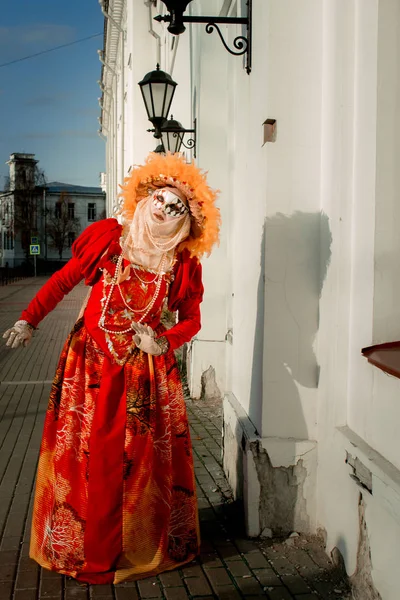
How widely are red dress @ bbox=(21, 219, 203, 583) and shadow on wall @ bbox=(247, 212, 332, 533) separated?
1.54 feet

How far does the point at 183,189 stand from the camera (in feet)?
11.0

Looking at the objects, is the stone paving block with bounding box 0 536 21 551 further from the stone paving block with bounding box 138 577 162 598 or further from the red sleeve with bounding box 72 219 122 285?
the red sleeve with bounding box 72 219 122 285

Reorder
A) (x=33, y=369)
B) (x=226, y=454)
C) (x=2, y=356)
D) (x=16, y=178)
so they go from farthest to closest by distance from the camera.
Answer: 1. (x=16, y=178)
2. (x=2, y=356)
3. (x=33, y=369)
4. (x=226, y=454)

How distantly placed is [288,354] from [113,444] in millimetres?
1119

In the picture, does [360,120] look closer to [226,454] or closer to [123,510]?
[123,510]

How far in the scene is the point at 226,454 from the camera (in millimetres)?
4703

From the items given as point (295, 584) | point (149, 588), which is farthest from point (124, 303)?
point (295, 584)

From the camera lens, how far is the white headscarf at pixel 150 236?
11.0ft

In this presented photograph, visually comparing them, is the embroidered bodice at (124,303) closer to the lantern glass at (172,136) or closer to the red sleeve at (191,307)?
the red sleeve at (191,307)

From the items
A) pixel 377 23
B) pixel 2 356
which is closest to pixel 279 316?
pixel 377 23

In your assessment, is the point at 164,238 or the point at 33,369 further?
the point at 33,369

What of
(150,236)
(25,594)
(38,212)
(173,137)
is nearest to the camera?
(25,594)

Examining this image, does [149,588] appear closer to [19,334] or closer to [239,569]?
[239,569]

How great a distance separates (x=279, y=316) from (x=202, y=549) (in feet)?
4.60
